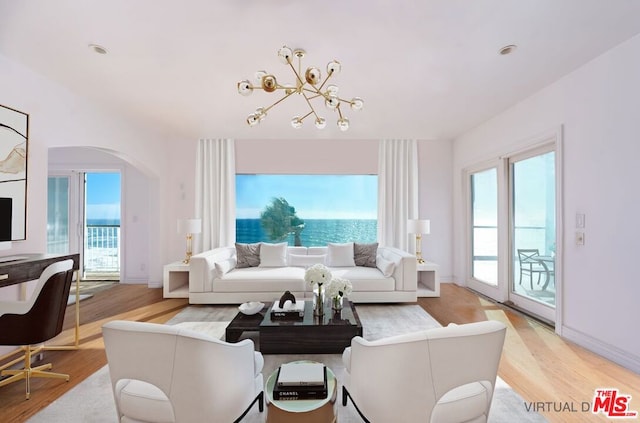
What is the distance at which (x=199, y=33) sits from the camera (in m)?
2.30

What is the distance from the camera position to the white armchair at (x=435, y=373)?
4.23ft

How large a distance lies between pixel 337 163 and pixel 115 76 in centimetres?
343

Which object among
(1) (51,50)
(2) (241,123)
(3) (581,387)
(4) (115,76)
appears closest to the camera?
(3) (581,387)

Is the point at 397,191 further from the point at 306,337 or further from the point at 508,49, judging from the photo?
the point at 306,337

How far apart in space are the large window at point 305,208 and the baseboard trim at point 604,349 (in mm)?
3301

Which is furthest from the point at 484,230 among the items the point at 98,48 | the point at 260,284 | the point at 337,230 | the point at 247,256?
the point at 98,48

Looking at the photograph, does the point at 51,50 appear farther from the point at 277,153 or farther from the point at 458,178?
the point at 458,178

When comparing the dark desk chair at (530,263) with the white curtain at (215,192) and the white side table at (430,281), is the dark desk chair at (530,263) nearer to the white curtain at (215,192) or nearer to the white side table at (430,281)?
the white side table at (430,281)

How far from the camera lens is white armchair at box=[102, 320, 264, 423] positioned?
131 cm

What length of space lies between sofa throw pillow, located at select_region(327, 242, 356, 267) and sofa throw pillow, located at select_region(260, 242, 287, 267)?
707 millimetres

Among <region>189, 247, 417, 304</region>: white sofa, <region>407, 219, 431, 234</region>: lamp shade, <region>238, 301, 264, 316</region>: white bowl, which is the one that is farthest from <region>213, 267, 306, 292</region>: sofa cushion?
<region>407, 219, 431, 234</region>: lamp shade

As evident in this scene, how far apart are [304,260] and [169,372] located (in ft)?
11.3

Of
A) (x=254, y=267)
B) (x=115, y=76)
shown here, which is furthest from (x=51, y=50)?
(x=254, y=267)

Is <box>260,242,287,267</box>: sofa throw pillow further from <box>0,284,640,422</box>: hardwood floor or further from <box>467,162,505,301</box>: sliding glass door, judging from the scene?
<box>467,162,505,301</box>: sliding glass door
